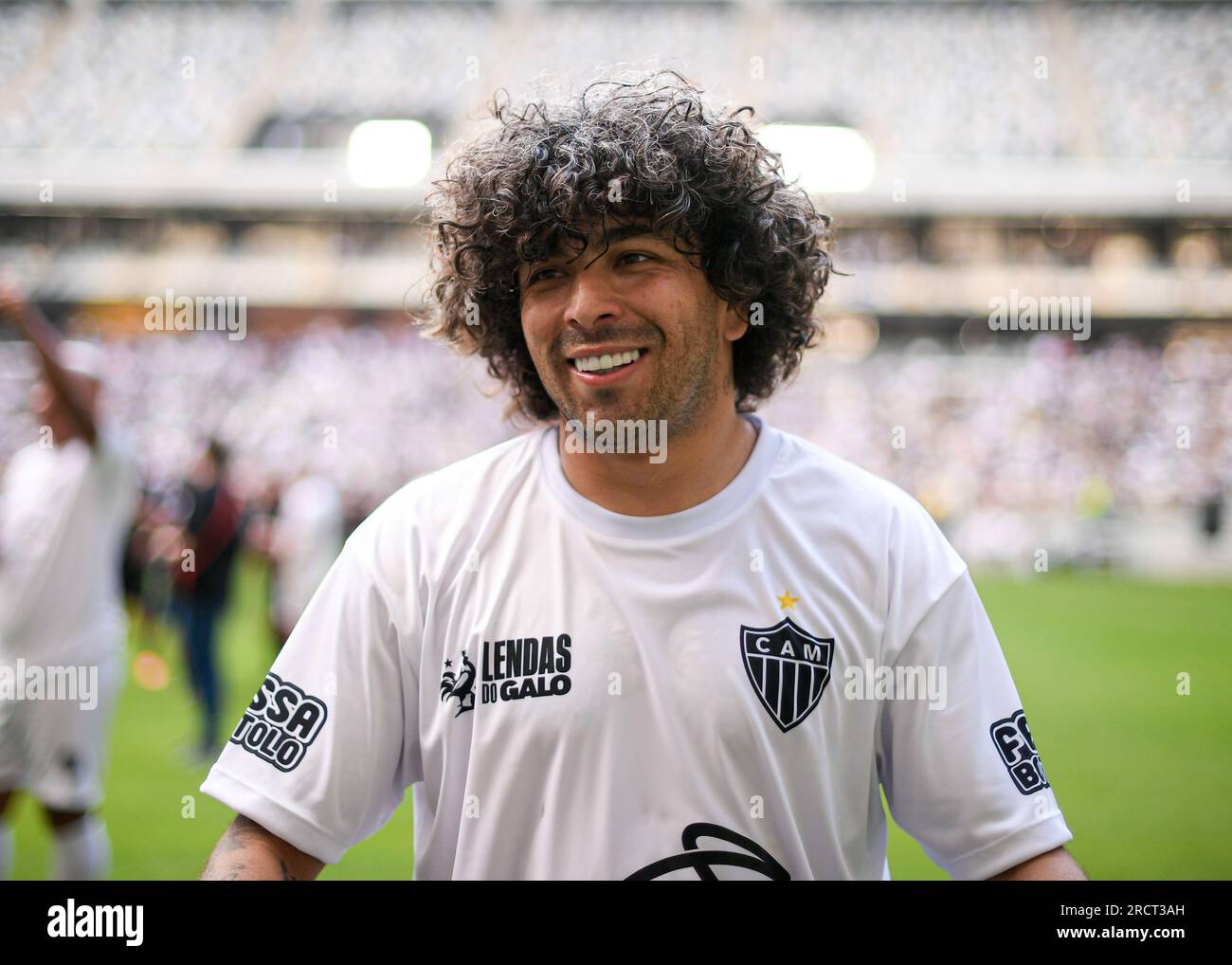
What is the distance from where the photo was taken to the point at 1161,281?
28234 millimetres

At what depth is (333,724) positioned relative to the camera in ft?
5.60

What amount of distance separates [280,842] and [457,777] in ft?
0.98

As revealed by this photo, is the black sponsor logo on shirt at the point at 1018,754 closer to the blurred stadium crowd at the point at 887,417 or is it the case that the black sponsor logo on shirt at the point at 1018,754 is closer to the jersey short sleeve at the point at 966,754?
the jersey short sleeve at the point at 966,754

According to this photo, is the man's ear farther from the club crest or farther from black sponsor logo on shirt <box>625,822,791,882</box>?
black sponsor logo on shirt <box>625,822,791,882</box>

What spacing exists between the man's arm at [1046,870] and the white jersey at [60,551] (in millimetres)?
3643

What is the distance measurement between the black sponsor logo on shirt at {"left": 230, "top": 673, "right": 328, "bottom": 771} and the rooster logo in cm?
20

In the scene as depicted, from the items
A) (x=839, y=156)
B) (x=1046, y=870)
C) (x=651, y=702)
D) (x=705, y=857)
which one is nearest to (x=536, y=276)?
(x=651, y=702)

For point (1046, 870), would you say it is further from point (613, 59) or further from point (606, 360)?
point (613, 59)

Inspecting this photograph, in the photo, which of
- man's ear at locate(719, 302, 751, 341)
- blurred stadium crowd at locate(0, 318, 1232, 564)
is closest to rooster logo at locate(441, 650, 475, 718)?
man's ear at locate(719, 302, 751, 341)

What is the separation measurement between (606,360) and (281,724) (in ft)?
2.67

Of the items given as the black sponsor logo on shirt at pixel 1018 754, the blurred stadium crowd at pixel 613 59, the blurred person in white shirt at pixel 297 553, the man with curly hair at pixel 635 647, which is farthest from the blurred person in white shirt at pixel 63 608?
the blurred stadium crowd at pixel 613 59

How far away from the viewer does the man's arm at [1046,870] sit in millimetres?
1673

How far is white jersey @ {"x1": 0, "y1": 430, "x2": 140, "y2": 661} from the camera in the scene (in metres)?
4.03
